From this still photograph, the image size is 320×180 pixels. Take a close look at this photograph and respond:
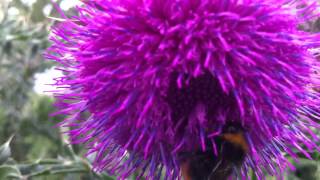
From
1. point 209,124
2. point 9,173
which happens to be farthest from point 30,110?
point 209,124

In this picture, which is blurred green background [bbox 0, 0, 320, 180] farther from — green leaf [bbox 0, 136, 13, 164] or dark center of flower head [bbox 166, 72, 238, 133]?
dark center of flower head [bbox 166, 72, 238, 133]

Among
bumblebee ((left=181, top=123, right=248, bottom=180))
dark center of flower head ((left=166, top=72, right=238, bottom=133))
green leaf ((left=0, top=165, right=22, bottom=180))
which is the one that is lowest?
bumblebee ((left=181, top=123, right=248, bottom=180))

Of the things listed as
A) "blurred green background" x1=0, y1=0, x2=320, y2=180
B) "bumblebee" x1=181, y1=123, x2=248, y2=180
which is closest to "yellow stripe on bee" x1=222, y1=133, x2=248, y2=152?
"bumblebee" x1=181, y1=123, x2=248, y2=180

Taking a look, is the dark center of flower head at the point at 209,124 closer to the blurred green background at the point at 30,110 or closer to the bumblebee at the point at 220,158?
the bumblebee at the point at 220,158

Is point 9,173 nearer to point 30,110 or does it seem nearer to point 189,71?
point 189,71

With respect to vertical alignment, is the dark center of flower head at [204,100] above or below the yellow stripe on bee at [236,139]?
above

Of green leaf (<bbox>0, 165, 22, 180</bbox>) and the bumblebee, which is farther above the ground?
green leaf (<bbox>0, 165, 22, 180</bbox>)

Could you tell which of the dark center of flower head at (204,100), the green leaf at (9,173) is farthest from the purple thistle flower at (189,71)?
the green leaf at (9,173)
